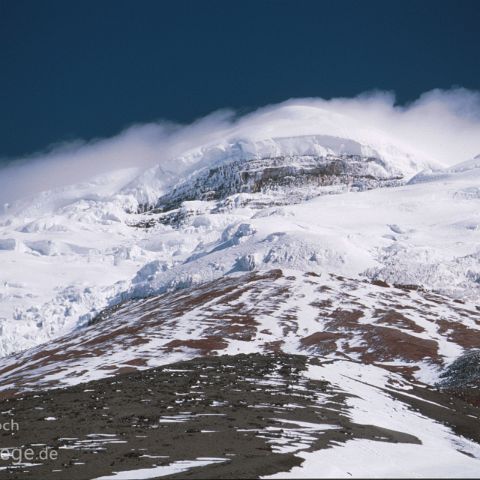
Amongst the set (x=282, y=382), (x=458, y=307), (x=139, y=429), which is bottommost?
(x=458, y=307)

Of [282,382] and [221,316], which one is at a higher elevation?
[282,382]

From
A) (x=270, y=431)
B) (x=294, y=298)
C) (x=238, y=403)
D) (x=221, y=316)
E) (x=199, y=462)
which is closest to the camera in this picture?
(x=199, y=462)

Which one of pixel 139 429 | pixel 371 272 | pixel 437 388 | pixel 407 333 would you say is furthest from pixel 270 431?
pixel 371 272

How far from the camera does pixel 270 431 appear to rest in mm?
29297

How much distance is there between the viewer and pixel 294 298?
138250 mm

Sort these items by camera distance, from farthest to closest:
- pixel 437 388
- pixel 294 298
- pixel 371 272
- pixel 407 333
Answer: pixel 371 272, pixel 294 298, pixel 407 333, pixel 437 388

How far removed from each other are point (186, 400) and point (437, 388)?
30.6 metres

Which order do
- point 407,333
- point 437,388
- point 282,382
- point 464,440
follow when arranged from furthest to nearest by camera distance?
point 407,333
point 437,388
point 282,382
point 464,440

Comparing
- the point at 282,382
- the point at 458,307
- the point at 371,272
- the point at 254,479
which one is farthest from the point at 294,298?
the point at 254,479

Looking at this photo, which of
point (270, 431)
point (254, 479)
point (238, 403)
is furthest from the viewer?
point (238, 403)

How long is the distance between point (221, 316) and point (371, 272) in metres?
79.2

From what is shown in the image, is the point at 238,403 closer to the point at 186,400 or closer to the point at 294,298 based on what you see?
the point at 186,400

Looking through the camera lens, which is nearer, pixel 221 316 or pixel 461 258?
pixel 221 316

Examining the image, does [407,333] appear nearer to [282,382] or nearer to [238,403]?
[282,382]
